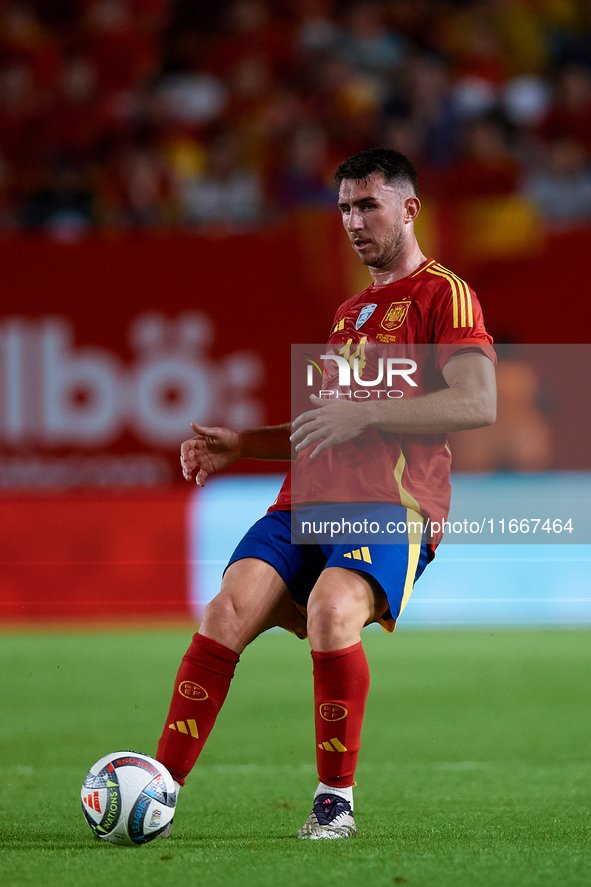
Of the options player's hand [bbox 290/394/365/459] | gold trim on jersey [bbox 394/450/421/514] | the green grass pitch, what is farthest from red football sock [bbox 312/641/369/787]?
player's hand [bbox 290/394/365/459]

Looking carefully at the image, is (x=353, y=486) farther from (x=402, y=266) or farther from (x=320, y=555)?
(x=402, y=266)

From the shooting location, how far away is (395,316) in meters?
3.32

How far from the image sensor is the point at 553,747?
4688 mm

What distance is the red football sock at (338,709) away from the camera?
10.1ft

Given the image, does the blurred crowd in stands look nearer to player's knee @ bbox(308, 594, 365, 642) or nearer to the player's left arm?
the player's left arm

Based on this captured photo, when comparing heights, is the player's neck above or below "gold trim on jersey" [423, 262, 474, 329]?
above

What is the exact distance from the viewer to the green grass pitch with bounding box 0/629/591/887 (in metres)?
2.77

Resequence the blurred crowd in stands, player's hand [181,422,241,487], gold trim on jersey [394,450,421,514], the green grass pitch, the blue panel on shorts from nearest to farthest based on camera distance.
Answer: the green grass pitch, the blue panel on shorts, gold trim on jersey [394,450,421,514], player's hand [181,422,241,487], the blurred crowd in stands

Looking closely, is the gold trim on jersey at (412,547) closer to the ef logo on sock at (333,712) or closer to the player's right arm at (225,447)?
the ef logo on sock at (333,712)

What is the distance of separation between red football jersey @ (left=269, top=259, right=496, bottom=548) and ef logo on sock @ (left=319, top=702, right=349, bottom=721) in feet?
1.73

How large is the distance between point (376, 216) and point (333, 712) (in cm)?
135

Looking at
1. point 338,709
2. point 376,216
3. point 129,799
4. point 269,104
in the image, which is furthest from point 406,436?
point 269,104

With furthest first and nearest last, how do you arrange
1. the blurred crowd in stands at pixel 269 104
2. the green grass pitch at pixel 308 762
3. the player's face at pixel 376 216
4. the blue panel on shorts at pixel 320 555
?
the blurred crowd in stands at pixel 269 104, the player's face at pixel 376 216, the blue panel on shorts at pixel 320 555, the green grass pitch at pixel 308 762

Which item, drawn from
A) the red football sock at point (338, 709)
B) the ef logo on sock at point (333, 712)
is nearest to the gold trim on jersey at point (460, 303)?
the red football sock at point (338, 709)
